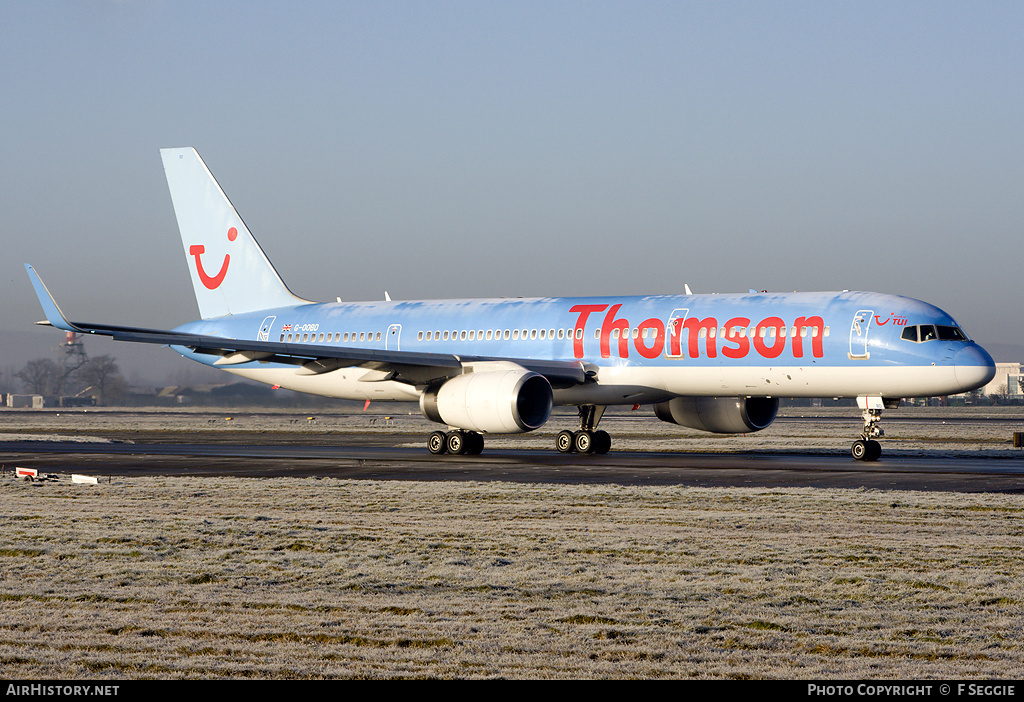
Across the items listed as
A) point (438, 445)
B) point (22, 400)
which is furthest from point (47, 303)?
point (22, 400)

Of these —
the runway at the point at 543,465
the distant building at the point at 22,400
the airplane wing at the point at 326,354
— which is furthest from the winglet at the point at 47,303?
the distant building at the point at 22,400

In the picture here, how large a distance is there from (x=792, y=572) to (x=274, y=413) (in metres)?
73.6

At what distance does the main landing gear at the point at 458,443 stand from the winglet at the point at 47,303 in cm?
970

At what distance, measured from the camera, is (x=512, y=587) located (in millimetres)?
10289

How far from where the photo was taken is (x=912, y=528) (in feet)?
47.3

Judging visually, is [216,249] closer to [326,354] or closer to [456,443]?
[326,354]

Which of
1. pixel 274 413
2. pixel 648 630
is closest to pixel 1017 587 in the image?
pixel 648 630

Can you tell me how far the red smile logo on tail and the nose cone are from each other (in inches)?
942

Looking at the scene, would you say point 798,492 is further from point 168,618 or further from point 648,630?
point 168,618

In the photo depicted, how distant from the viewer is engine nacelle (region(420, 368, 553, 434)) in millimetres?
27172

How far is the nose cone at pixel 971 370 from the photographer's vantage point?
26.3m

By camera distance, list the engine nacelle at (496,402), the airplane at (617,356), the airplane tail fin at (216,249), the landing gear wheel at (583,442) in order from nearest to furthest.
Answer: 1. the airplane at (617,356)
2. the engine nacelle at (496,402)
3. the landing gear wheel at (583,442)
4. the airplane tail fin at (216,249)

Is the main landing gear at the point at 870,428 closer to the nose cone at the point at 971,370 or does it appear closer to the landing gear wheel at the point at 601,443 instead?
the nose cone at the point at 971,370

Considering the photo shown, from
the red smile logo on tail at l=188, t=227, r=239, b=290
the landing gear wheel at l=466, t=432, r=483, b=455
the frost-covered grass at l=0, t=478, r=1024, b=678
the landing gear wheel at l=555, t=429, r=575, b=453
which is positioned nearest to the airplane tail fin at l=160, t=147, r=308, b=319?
the red smile logo on tail at l=188, t=227, r=239, b=290
